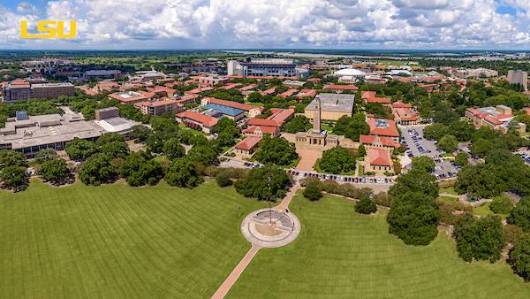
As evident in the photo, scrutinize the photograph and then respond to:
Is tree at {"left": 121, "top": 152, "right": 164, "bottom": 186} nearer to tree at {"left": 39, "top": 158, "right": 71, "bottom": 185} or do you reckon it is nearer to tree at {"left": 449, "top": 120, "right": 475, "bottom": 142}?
tree at {"left": 39, "top": 158, "right": 71, "bottom": 185}

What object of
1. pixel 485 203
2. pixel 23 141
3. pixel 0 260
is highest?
pixel 23 141

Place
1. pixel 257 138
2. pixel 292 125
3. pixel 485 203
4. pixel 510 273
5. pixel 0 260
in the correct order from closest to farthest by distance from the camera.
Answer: pixel 510 273 < pixel 0 260 < pixel 485 203 < pixel 257 138 < pixel 292 125

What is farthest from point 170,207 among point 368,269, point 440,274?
point 440,274

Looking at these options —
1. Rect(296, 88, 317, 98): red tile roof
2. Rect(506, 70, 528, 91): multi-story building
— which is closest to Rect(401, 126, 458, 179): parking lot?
Rect(296, 88, 317, 98): red tile roof

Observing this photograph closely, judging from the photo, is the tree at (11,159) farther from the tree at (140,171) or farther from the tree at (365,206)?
the tree at (365,206)

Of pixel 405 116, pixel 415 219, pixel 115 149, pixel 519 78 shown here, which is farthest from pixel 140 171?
pixel 519 78

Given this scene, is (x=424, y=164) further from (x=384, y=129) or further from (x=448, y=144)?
(x=384, y=129)

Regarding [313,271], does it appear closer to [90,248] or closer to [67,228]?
[90,248]
